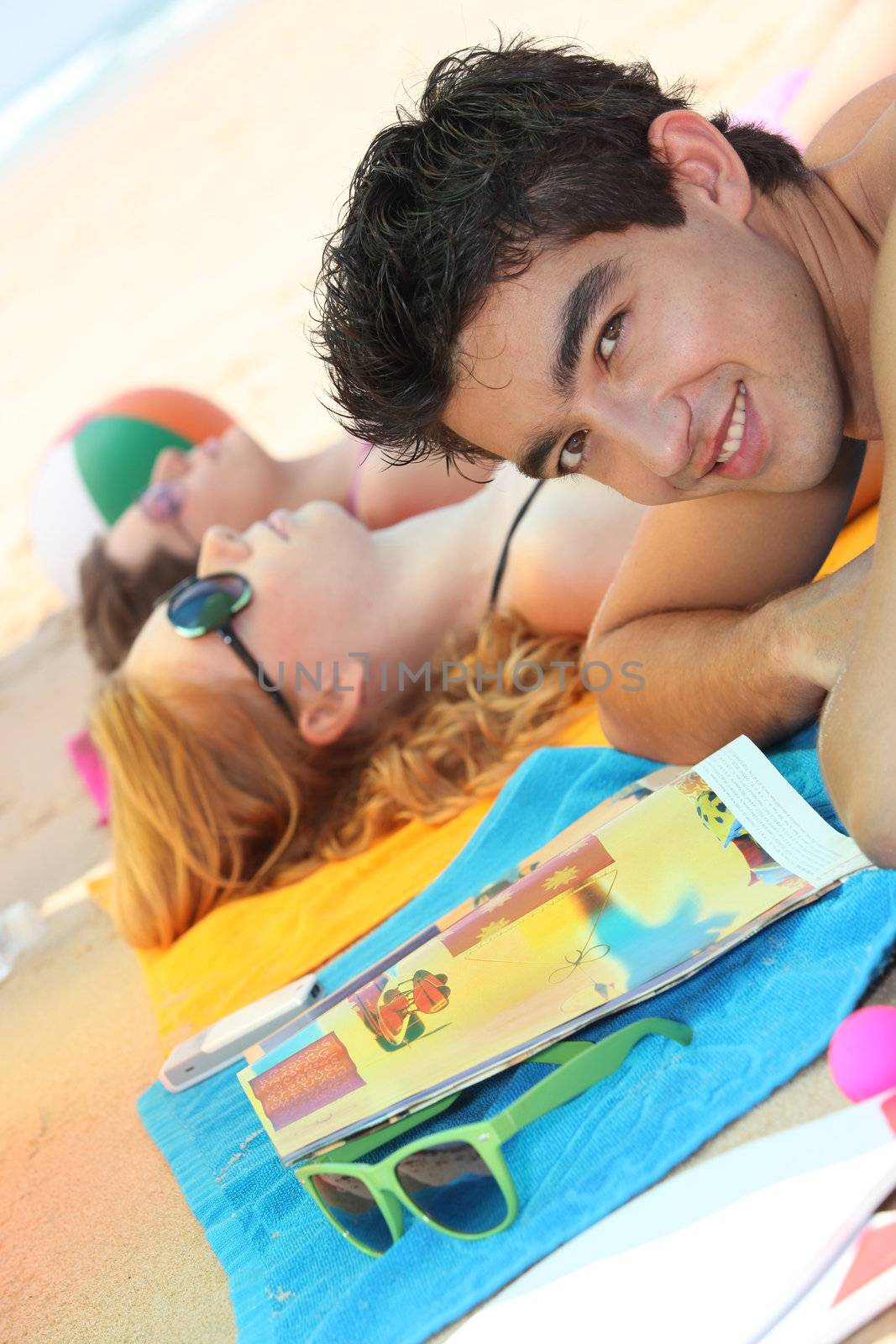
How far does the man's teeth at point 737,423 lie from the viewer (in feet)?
6.40

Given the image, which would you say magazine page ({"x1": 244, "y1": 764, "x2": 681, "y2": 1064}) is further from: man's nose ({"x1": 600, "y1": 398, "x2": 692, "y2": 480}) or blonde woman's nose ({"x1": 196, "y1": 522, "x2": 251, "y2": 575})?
blonde woman's nose ({"x1": 196, "y1": 522, "x2": 251, "y2": 575})

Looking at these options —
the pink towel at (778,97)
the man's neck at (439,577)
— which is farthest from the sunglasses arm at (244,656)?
the pink towel at (778,97)

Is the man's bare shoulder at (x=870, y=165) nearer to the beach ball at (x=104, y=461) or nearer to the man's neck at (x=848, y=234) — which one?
the man's neck at (x=848, y=234)

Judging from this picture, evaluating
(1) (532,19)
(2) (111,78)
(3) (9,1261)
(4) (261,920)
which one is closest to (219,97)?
(1) (532,19)

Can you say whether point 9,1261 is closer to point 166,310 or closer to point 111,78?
point 166,310

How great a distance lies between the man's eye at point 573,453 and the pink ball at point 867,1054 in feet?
3.23

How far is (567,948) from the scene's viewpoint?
1904 millimetres

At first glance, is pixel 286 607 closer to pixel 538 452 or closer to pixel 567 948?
pixel 538 452

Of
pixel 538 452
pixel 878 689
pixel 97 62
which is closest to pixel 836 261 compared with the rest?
pixel 538 452

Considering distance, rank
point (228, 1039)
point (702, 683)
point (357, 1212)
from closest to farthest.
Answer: point (357, 1212)
point (702, 683)
point (228, 1039)

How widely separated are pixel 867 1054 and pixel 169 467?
3.71m

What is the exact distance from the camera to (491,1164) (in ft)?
5.46

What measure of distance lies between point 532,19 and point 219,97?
7.38 meters

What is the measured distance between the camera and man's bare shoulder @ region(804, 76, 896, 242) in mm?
2104
